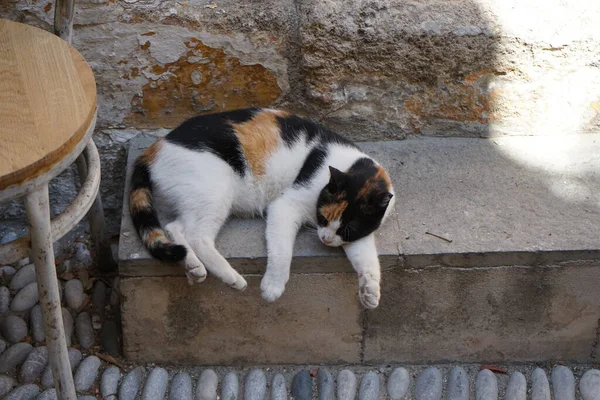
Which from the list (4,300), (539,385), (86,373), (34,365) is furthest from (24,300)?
(539,385)

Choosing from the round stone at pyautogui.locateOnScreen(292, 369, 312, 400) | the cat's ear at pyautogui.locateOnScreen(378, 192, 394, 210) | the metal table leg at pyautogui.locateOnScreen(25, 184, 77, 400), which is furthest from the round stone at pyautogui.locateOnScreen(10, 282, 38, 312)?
the cat's ear at pyautogui.locateOnScreen(378, 192, 394, 210)

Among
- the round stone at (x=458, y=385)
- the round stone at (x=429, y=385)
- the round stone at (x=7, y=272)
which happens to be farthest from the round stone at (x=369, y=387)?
the round stone at (x=7, y=272)

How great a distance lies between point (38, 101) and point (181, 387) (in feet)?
3.81

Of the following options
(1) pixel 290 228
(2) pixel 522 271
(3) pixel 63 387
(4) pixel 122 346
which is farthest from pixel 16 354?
(2) pixel 522 271

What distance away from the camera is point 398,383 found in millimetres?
2533

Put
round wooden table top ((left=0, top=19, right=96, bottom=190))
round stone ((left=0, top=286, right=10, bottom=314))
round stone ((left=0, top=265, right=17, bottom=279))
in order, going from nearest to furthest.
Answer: round wooden table top ((left=0, top=19, right=96, bottom=190)) < round stone ((left=0, top=286, right=10, bottom=314)) < round stone ((left=0, top=265, right=17, bottom=279))

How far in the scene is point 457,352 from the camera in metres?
2.63

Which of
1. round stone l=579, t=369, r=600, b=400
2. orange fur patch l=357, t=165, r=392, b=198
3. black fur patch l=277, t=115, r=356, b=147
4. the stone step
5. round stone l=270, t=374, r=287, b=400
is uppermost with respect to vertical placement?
black fur patch l=277, t=115, r=356, b=147

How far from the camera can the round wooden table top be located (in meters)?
1.54

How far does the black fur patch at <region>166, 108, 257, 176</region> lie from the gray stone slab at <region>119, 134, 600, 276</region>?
0.23 m

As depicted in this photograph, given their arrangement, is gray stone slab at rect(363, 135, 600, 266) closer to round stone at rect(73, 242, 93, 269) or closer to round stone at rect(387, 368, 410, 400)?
round stone at rect(387, 368, 410, 400)

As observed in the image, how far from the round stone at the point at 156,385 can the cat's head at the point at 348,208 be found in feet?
2.41

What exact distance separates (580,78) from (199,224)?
159 cm

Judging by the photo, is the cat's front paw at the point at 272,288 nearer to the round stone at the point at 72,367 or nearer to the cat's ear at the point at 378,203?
the cat's ear at the point at 378,203
